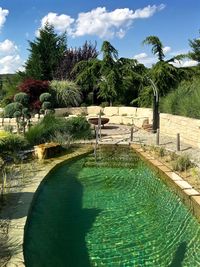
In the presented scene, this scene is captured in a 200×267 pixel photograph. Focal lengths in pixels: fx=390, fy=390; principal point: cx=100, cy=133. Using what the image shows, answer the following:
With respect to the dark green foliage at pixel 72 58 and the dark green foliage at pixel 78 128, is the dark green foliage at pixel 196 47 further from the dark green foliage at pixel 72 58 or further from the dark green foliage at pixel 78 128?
the dark green foliage at pixel 78 128

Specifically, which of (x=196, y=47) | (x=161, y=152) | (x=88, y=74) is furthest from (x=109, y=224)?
(x=196, y=47)

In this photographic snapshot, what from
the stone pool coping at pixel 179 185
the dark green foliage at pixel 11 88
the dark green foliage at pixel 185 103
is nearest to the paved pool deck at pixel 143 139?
the stone pool coping at pixel 179 185

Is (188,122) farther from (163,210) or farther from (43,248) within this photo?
(43,248)

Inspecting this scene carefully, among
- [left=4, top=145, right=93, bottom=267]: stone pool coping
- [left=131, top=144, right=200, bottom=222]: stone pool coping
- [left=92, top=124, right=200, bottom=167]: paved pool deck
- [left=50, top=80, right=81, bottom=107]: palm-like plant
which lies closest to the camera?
[left=4, top=145, right=93, bottom=267]: stone pool coping

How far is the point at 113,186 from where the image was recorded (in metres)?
7.18

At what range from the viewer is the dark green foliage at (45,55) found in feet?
74.9

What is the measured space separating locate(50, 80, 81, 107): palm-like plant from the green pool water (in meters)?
11.6

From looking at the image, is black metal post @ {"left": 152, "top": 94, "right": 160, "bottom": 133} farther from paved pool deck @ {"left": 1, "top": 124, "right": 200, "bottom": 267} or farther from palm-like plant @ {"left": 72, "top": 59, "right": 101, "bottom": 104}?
palm-like plant @ {"left": 72, "top": 59, "right": 101, "bottom": 104}

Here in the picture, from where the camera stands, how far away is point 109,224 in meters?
5.19

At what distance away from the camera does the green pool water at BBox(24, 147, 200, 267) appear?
166 inches

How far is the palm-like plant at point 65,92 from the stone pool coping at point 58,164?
9390 millimetres

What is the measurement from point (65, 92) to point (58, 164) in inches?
443

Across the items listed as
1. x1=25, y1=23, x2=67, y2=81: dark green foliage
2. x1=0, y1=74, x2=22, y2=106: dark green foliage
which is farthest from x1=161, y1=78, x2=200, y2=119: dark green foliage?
x1=25, y1=23, x2=67, y2=81: dark green foliage

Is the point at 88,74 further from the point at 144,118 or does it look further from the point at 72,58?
the point at 144,118
